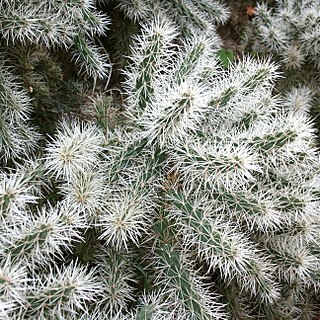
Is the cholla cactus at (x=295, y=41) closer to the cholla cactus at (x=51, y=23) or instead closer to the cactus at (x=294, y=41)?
the cactus at (x=294, y=41)

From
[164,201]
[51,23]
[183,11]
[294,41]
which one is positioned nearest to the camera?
[164,201]

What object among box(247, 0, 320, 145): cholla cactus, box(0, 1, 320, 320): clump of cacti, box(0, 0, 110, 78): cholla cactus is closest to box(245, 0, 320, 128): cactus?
box(247, 0, 320, 145): cholla cactus

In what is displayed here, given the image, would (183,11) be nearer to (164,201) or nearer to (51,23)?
(51,23)

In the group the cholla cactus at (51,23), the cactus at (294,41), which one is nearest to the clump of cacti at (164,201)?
the cholla cactus at (51,23)

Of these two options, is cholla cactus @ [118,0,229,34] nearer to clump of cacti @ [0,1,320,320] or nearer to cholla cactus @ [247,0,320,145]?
cholla cactus @ [247,0,320,145]

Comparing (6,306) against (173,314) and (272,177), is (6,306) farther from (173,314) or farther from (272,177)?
(272,177)

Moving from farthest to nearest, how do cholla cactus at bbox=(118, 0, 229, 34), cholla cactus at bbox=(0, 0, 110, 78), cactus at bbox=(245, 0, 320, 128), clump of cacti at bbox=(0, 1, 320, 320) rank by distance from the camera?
cactus at bbox=(245, 0, 320, 128), cholla cactus at bbox=(118, 0, 229, 34), cholla cactus at bbox=(0, 0, 110, 78), clump of cacti at bbox=(0, 1, 320, 320)

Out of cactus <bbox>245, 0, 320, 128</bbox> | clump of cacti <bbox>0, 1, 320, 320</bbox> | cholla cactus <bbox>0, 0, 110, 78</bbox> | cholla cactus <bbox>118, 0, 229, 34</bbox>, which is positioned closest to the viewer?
clump of cacti <bbox>0, 1, 320, 320</bbox>

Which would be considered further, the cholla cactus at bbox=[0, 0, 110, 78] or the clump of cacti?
the cholla cactus at bbox=[0, 0, 110, 78]

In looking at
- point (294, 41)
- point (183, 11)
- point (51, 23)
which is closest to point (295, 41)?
point (294, 41)
